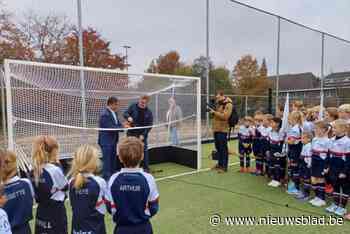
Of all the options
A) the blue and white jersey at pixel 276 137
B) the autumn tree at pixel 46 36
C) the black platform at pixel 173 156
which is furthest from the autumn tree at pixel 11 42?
the blue and white jersey at pixel 276 137

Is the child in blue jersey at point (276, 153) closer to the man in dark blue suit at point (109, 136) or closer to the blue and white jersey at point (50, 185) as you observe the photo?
the man in dark blue suit at point (109, 136)

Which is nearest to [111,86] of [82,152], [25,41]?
[82,152]

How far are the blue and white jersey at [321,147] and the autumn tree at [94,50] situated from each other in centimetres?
1152

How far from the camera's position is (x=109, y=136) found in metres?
5.11

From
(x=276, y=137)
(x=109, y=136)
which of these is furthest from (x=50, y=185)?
(x=276, y=137)

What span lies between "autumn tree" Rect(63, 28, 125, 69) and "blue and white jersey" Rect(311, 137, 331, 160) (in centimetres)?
1152

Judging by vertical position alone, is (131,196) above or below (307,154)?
above

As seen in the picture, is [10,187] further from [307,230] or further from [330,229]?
[330,229]

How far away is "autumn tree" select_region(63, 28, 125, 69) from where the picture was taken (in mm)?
14219

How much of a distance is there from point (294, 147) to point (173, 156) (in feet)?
11.0

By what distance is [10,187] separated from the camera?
6.38ft

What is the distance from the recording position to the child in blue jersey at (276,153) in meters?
5.18

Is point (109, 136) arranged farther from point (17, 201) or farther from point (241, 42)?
point (241, 42)

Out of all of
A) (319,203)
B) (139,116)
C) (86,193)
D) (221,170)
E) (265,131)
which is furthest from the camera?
(221,170)
